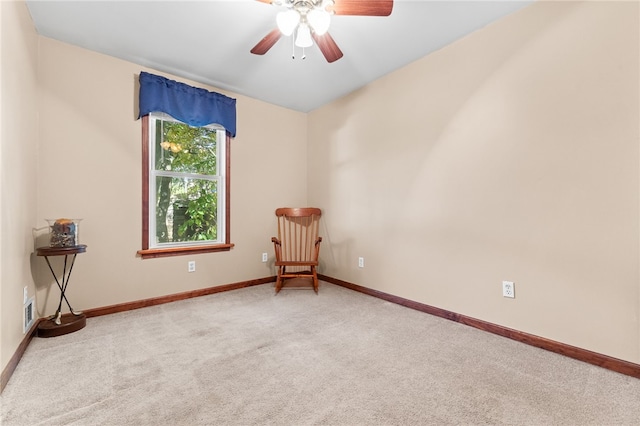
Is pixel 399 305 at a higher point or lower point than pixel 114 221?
lower

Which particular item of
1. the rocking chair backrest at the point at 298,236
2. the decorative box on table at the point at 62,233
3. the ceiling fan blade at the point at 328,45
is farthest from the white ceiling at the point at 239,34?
the rocking chair backrest at the point at 298,236

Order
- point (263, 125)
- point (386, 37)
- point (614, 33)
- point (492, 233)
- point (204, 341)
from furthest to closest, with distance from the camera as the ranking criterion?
point (263, 125)
point (386, 37)
point (492, 233)
point (204, 341)
point (614, 33)

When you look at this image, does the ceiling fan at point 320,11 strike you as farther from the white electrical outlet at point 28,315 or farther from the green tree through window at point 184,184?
the white electrical outlet at point 28,315

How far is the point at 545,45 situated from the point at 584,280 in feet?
5.33

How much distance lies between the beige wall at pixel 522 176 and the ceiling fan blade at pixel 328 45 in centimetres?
105

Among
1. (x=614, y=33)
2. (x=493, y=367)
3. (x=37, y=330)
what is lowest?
(x=493, y=367)

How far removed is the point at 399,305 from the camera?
114 inches

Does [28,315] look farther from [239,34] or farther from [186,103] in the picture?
[239,34]

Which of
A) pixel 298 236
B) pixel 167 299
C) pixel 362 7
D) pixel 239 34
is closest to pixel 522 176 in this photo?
pixel 362 7

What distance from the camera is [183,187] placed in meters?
3.23

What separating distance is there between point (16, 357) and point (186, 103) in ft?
8.27

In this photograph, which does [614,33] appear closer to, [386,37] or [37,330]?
[386,37]

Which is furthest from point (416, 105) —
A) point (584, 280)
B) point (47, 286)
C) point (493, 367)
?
point (47, 286)

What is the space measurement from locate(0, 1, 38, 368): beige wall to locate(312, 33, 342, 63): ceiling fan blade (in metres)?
1.83
